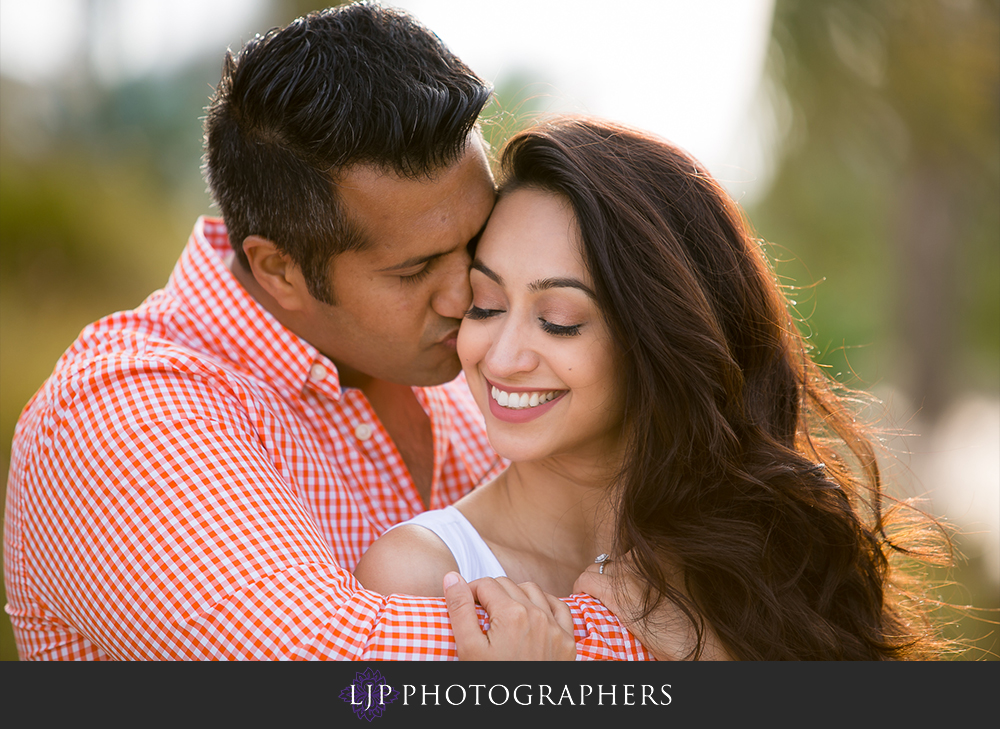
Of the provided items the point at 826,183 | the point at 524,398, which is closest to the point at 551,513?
the point at 524,398

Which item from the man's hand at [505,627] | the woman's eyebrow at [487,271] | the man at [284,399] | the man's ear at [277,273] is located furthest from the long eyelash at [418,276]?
the man's hand at [505,627]

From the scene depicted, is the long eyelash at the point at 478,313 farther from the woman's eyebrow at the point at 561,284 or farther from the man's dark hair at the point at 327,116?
the man's dark hair at the point at 327,116

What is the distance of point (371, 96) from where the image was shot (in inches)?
92.4

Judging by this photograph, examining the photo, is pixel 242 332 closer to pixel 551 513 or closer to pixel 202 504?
pixel 202 504

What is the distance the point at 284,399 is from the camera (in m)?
2.53

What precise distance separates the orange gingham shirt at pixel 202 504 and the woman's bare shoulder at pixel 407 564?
0.12 meters

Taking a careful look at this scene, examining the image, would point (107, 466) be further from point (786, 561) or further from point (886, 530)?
point (886, 530)

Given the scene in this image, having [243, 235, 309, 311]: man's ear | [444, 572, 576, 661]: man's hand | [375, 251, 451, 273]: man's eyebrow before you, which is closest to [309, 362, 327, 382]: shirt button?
[243, 235, 309, 311]: man's ear

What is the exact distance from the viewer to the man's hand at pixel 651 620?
6.64 feet

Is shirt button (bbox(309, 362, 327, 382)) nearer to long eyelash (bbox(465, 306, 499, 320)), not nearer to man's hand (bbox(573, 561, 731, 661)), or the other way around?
long eyelash (bbox(465, 306, 499, 320))

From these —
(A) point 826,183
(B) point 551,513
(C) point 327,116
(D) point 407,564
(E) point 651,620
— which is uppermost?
(A) point 826,183
